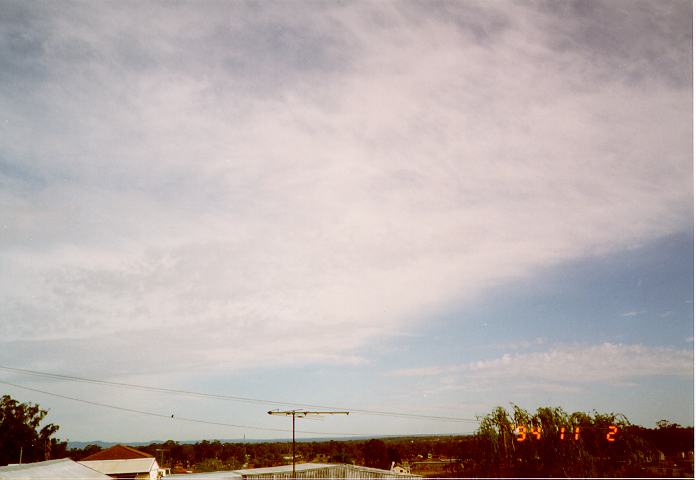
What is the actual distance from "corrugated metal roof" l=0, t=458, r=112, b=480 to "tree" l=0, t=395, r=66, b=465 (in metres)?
41.7

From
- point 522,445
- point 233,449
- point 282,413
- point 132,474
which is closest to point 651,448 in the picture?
point 522,445

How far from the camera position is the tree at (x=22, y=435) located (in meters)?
67.2

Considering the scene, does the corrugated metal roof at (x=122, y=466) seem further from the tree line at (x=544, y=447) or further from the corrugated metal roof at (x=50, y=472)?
the corrugated metal roof at (x=50, y=472)

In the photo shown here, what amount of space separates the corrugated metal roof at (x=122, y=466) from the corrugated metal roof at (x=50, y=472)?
27264 millimetres

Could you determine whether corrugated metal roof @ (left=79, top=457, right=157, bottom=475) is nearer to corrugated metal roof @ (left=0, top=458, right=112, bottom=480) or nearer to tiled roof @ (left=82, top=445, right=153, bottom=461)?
tiled roof @ (left=82, top=445, right=153, bottom=461)

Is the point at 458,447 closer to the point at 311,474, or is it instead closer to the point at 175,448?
the point at 311,474

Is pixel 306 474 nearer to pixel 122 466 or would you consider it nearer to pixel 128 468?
pixel 128 468

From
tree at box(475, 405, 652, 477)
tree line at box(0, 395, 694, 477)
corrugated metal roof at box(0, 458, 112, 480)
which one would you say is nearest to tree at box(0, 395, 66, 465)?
tree line at box(0, 395, 694, 477)

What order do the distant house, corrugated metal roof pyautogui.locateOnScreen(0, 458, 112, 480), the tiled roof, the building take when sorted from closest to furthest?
corrugated metal roof pyautogui.locateOnScreen(0, 458, 112, 480), the building, the distant house, the tiled roof

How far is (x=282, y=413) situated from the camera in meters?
43.4

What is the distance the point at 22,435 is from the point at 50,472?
4684cm

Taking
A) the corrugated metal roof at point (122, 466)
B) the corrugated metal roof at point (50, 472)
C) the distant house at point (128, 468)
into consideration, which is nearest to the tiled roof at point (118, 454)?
the distant house at point (128, 468)

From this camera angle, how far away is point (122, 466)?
61938 millimetres

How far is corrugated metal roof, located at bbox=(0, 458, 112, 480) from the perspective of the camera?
29409 millimetres
